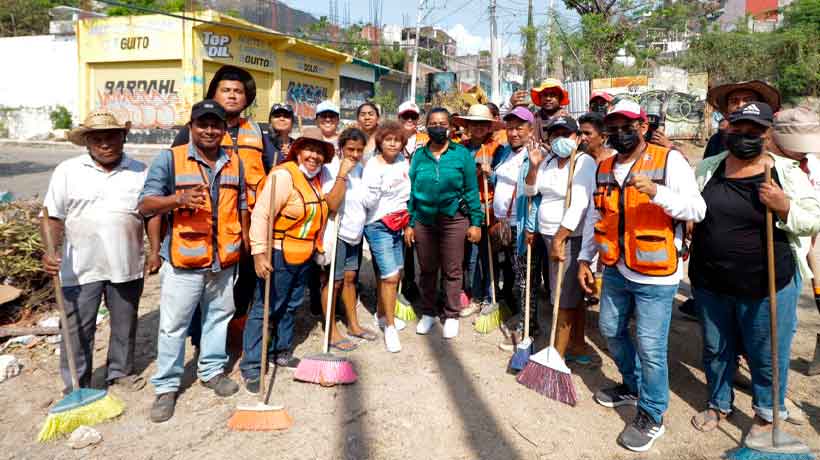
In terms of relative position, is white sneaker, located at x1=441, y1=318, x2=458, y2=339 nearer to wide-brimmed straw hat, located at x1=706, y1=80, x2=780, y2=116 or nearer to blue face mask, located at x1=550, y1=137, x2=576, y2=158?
blue face mask, located at x1=550, y1=137, x2=576, y2=158

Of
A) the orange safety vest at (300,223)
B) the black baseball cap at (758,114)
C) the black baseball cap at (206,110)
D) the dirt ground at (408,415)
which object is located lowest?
the dirt ground at (408,415)

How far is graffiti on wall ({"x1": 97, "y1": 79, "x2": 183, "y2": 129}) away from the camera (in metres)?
21.2

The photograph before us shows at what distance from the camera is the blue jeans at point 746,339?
3.12 metres

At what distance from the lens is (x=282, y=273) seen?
3943 mm

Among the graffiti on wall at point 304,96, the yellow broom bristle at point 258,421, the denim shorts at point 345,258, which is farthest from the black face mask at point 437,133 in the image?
the graffiti on wall at point 304,96

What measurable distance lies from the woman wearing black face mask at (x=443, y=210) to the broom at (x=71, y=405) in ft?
8.70

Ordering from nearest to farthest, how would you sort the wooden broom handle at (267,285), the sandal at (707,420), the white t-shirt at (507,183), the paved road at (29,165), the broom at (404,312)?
the sandal at (707,420), the wooden broom handle at (267,285), the white t-shirt at (507,183), the broom at (404,312), the paved road at (29,165)

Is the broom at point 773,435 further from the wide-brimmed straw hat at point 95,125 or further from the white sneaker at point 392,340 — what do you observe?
the wide-brimmed straw hat at point 95,125

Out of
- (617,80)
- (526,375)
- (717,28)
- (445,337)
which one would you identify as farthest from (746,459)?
(717,28)

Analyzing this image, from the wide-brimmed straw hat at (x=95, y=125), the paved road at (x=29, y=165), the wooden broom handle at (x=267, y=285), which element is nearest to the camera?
the wide-brimmed straw hat at (x=95, y=125)

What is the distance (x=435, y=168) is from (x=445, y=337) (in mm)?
1609

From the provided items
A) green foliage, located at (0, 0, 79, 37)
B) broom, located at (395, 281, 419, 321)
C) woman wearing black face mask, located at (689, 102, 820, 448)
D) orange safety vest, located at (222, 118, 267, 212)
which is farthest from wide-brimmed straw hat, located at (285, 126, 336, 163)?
green foliage, located at (0, 0, 79, 37)

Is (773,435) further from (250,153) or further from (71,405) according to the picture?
(71,405)

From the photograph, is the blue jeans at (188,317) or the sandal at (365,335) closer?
the blue jeans at (188,317)
